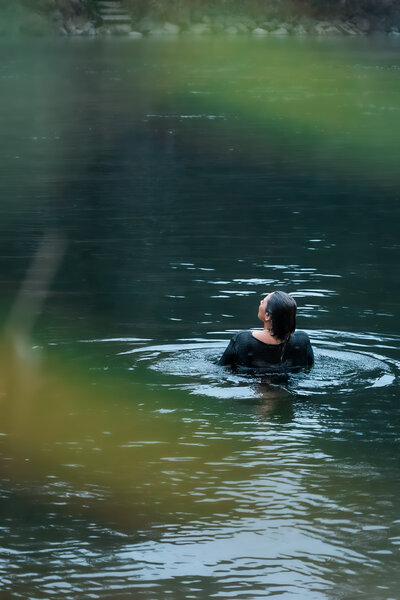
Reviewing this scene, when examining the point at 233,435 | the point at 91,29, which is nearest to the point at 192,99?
the point at 233,435

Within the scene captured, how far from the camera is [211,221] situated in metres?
18.7

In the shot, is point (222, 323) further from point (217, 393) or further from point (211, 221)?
point (211, 221)

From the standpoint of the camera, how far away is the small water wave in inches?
386

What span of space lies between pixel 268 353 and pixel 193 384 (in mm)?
608

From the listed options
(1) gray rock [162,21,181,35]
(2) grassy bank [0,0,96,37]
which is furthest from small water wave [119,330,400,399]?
(1) gray rock [162,21,181,35]

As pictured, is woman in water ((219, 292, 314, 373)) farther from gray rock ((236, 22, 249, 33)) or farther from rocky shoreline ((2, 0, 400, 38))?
gray rock ((236, 22, 249, 33))

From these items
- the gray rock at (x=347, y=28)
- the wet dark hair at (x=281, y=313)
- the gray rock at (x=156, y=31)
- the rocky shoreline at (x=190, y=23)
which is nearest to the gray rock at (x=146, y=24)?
the rocky shoreline at (x=190, y=23)

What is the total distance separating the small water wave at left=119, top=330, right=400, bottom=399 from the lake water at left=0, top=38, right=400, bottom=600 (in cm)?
3

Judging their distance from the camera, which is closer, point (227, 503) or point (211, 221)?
point (227, 503)

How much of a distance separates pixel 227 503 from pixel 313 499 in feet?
1.62

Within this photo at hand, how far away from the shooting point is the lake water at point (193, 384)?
6781mm

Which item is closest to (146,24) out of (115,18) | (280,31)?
(115,18)

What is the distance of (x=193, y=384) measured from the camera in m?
9.93

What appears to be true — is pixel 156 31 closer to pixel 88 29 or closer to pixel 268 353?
pixel 88 29
